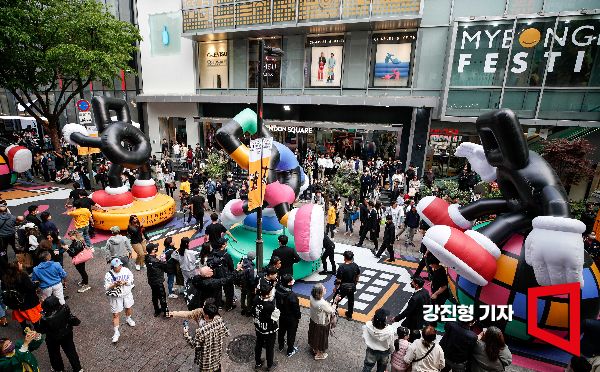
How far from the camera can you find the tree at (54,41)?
15.5m

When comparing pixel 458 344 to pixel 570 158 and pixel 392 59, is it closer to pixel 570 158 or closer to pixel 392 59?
pixel 570 158

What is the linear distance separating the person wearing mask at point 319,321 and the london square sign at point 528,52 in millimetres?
14762

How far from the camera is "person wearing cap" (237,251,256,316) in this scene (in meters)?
6.59

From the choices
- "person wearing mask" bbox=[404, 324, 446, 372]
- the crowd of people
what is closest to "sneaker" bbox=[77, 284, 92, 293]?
the crowd of people

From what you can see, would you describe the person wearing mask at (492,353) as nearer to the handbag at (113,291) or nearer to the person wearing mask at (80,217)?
the handbag at (113,291)

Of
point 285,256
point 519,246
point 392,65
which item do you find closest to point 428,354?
point 519,246

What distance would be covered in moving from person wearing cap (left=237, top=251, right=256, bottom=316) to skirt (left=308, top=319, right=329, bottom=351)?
4.85 ft

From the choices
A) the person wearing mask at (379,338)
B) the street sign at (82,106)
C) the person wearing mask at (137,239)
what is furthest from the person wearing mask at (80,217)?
the person wearing mask at (379,338)

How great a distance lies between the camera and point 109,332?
21.5ft

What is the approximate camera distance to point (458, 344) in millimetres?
4672

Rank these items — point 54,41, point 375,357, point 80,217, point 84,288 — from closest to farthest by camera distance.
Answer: point 375,357, point 84,288, point 80,217, point 54,41

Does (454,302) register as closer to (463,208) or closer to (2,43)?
(463,208)

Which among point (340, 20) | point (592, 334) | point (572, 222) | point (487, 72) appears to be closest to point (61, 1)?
point (340, 20)

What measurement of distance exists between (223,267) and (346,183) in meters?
8.93
